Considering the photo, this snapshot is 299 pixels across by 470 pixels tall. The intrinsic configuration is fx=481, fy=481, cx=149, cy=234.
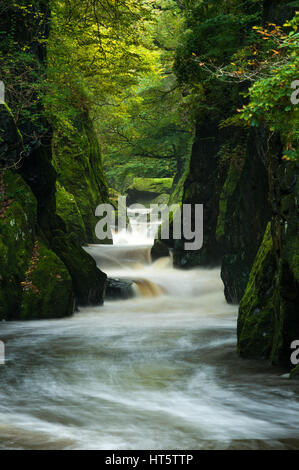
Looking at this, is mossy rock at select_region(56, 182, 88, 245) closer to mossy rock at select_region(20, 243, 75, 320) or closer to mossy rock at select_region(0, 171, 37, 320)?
mossy rock at select_region(0, 171, 37, 320)

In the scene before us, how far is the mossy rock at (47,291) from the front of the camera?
10.6m

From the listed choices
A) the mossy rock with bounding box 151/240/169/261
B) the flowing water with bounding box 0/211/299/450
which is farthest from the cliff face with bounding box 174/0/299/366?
the mossy rock with bounding box 151/240/169/261

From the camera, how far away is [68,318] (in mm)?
11172

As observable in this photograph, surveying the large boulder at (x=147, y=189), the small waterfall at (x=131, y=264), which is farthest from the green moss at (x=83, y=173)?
the large boulder at (x=147, y=189)

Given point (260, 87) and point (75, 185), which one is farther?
point (75, 185)

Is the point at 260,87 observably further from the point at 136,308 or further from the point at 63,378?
the point at 136,308

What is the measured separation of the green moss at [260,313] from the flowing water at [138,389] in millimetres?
281

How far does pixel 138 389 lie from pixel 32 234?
21.7ft

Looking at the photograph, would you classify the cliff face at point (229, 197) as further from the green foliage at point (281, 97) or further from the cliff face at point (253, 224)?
the green foliage at point (281, 97)

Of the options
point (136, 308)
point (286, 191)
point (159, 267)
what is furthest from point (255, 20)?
point (159, 267)

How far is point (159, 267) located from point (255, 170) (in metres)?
7.59

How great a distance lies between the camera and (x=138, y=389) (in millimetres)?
5543

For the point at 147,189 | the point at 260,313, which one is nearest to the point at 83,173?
the point at 147,189

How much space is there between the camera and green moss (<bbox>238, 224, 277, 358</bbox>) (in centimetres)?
659
